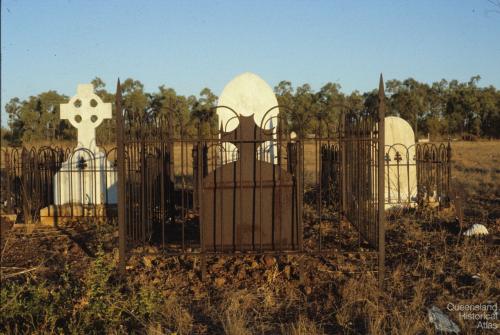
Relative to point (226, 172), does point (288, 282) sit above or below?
below

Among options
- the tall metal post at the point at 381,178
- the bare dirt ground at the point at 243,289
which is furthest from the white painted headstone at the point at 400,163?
the tall metal post at the point at 381,178

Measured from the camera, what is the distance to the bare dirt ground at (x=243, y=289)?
421 cm

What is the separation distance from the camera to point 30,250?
685 cm

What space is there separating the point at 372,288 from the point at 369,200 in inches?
47.1

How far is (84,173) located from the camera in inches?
356

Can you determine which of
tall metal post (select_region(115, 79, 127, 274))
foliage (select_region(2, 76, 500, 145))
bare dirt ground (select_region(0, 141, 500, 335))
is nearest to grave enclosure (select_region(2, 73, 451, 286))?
tall metal post (select_region(115, 79, 127, 274))

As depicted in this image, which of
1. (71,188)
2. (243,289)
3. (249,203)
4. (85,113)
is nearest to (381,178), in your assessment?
(249,203)

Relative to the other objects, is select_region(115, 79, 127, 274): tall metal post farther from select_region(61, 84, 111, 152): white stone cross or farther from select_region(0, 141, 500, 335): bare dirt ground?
select_region(61, 84, 111, 152): white stone cross

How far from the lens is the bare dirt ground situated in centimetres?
421

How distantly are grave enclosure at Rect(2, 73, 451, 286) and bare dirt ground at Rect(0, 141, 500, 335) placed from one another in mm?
319

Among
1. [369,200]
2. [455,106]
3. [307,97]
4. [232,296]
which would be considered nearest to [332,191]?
[369,200]

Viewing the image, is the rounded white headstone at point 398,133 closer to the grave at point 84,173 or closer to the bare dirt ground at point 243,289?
the bare dirt ground at point 243,289

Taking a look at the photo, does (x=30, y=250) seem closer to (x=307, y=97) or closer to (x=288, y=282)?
(x=288, y=282)

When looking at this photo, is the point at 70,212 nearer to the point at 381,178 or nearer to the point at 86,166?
the point at 86,166
